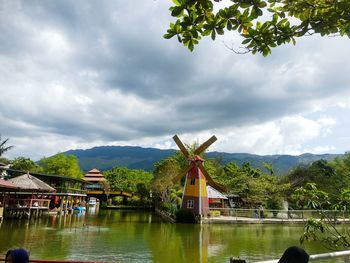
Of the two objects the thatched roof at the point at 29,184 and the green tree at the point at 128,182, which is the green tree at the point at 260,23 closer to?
the thatched roof at the point at 29,184

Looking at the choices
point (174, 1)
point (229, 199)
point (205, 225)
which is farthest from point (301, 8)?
point (229, 199)

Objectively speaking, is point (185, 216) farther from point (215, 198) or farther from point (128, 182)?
point (128, 182)

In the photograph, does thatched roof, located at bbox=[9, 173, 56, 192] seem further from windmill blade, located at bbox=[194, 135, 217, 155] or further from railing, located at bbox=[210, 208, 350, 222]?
railing, located at bbox=[210, 208, 350, 222]

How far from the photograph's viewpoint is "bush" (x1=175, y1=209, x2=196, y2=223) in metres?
27.9

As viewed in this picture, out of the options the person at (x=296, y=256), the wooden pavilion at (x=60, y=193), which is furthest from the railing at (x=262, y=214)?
the person at (x=296, y=256)

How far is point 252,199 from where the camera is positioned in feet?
112

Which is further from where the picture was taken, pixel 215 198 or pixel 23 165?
pixel 23 165

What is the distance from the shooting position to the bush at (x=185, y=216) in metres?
27.9

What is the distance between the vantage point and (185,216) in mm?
28000

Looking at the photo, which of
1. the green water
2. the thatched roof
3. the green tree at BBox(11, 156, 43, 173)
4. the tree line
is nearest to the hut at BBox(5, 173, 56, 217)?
the thatched roof

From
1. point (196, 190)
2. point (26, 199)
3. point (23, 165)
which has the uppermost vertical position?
point (23, 165)

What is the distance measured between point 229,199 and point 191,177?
1100 cm

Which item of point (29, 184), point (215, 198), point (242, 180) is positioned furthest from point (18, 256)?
point (242, 180)

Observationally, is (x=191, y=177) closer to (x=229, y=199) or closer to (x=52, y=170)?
(x=229, y=199)
